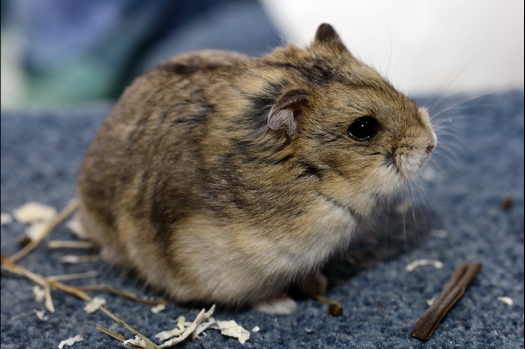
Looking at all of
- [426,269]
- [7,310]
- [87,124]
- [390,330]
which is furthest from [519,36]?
[7,310]

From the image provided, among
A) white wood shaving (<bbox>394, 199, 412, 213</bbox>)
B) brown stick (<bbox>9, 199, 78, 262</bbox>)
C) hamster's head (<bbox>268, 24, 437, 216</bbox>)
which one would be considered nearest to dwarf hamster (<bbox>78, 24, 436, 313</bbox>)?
hamster's head (<bbox>268, 24, 437, 216</bbox>)

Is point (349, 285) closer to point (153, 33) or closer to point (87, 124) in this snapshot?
point (87, 124)

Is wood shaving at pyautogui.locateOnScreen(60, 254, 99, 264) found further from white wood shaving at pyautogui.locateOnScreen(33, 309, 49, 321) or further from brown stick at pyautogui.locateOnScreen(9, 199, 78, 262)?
white wood shaving at pyautogui.locateOnScreen(33, 309, 49, 321)

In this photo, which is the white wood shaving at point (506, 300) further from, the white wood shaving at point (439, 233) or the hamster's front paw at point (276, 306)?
the hamster's front paw at point (276, 306)

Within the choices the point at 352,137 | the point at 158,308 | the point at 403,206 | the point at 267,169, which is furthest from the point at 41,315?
the point at 403,206

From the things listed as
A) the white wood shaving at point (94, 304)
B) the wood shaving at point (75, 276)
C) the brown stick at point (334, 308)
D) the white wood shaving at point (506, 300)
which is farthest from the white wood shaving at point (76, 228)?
the white wood shaving at point (506, 300)
